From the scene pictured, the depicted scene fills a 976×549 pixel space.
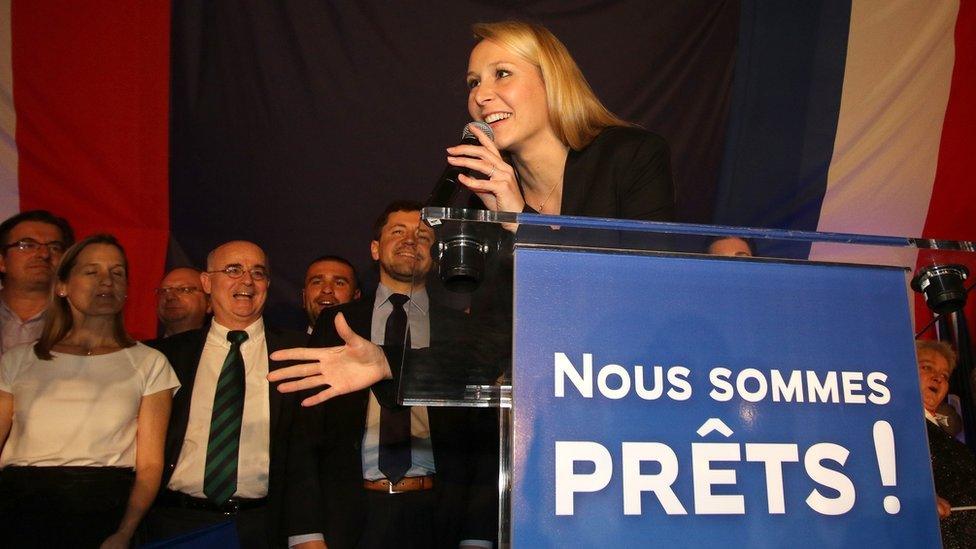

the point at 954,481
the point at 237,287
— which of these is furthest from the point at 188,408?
the point at 954,481

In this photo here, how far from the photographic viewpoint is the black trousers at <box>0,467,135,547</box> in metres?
2.44

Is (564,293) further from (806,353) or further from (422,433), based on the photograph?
(422,433)

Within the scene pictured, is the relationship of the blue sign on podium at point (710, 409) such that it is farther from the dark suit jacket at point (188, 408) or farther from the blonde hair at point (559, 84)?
the dark suit jacket at point (188, 408)

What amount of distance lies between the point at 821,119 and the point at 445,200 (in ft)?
11.5

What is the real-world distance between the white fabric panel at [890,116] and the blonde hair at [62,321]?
3427 millimetres

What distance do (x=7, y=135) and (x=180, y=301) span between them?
3.70 ft

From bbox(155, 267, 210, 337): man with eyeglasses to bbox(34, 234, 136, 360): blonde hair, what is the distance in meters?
0.63

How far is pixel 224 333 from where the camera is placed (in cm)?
315

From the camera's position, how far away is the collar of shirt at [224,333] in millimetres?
3127

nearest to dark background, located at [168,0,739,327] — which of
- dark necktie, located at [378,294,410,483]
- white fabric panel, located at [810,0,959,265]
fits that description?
white fabric panel, located at [810,0,959,265]

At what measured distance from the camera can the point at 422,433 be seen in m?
2.78

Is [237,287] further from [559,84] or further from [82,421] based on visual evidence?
[559,84]

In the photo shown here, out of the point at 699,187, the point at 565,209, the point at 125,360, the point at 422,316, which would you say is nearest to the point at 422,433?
the point at 125,360

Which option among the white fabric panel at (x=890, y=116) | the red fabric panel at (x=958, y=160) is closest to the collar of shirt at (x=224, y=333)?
the white fabric panel at (x=890, y=116)
